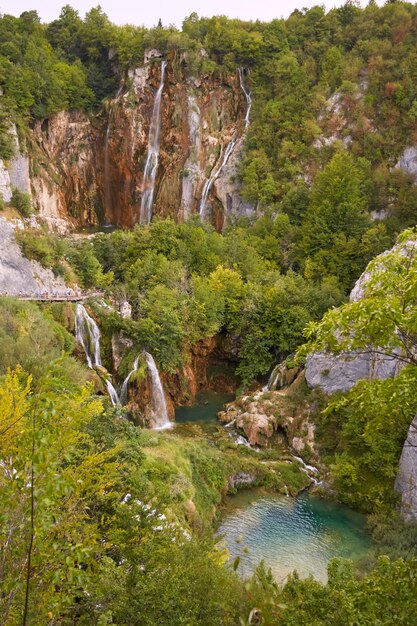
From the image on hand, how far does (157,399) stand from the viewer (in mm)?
26156

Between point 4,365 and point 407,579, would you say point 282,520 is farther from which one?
point 407,579

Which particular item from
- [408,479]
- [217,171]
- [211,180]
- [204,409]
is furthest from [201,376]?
[217,171]

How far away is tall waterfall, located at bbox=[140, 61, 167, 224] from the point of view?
144 ft

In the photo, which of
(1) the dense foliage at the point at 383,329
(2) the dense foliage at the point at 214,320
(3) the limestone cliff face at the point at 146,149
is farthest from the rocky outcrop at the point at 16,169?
(1) the dense foliage at the point at 383,329

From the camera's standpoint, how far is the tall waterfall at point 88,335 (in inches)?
1008

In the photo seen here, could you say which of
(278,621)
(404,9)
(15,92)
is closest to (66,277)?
(15,92)

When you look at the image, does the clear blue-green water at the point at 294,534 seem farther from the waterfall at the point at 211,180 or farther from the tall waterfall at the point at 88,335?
the waterfall at the point at 211,180

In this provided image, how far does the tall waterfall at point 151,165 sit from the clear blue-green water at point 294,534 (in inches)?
1169

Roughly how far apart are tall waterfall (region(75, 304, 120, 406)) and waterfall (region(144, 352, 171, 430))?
6.59ft

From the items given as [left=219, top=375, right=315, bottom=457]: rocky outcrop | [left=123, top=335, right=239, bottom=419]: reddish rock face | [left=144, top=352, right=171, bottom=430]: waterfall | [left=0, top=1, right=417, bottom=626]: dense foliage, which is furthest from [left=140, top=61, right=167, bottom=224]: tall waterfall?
[left=219, top=375, right=315, bottom=457]: rocky outcrop

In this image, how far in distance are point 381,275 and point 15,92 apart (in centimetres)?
3888

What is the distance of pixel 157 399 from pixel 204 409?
302cm

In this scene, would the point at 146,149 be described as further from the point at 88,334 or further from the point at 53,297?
the point at 88,334

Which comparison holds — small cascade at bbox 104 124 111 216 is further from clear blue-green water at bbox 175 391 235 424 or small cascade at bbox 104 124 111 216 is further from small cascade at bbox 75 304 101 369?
clear blue-green water at bbox 175 391 235 424
